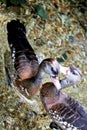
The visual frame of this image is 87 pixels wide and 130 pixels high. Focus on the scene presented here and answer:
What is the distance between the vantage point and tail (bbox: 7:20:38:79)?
3387 mm

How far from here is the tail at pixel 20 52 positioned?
339 centimetres

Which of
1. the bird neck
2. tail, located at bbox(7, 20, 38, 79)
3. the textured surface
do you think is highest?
tail, located at bbox(7, 20, 38, 79)

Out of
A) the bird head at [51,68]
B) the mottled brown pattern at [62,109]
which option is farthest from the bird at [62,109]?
the bird head at [51,68]

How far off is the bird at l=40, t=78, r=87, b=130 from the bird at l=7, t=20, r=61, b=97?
84 mm

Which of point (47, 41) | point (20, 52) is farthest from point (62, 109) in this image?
point (47, 41)

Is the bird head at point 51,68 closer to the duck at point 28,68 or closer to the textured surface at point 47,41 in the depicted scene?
the duck at point 28,68

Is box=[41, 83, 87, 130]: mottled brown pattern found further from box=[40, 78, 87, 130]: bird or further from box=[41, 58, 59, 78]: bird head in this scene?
box=[41, 58, 59, 78]: bird head

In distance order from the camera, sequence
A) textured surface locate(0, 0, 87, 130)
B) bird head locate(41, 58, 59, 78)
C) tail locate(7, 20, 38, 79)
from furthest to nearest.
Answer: textured surface locate(0, 0, 87, 130) < tail locate(7, 20, 38, 79) < bird head locate(41, 58, 59, 78)

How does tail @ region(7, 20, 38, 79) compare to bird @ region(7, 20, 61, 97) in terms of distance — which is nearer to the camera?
bird @ region(7, 20, 61, 97)

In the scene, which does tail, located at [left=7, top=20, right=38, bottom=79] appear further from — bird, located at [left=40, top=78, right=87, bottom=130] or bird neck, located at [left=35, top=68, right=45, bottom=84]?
bird, located at [left=40, top=78, right=87, bottom=130]

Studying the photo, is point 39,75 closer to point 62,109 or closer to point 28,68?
point 28,68

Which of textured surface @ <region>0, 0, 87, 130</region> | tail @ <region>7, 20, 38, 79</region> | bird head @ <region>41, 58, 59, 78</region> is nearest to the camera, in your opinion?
bird head @ <region>41, 58, 59, 78</region>

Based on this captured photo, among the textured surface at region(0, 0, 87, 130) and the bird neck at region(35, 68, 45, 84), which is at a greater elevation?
the bird neck at region(35, 68, 45, 84)

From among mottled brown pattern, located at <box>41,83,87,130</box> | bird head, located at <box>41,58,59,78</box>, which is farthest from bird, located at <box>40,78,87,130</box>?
bird head, located at <box>41,58,59,78</box>
